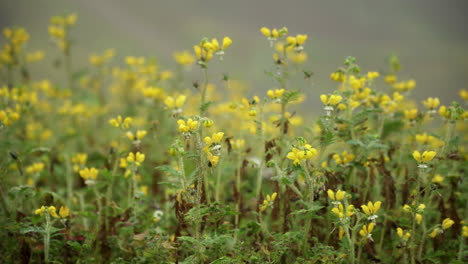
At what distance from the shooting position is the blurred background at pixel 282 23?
8375mm

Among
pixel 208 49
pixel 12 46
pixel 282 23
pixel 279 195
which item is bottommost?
pixel 279 195

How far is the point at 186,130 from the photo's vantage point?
216 centimetres

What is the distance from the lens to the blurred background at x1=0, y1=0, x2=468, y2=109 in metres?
8.38

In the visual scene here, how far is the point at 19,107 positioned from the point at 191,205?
1.96 meters

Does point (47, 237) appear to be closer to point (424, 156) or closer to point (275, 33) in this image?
point (275, 33)

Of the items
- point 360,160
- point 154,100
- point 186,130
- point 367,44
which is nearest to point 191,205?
point 186,130

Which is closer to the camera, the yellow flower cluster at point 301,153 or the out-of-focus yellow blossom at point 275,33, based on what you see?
the yellow flower cluster at point 301,153

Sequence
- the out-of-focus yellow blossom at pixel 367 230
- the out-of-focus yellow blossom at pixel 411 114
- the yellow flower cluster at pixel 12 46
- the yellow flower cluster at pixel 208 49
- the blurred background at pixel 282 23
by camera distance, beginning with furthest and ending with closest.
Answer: the blurred background at pixel 282 23 < the yellow flower cluster at pixel 12 46 < the out-of-focus yellow blossom at pixel 411 114 < the yellow flower cluster at pixel 208 49 < the out-of-focus yellow blossom at pixel 367 230

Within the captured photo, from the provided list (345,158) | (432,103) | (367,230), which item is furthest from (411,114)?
(367,230)

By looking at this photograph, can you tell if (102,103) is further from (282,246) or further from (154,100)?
(282,246)

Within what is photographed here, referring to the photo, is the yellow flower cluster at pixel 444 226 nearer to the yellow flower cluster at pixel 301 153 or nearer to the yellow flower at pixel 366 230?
the yellow flower at pixel 366 230

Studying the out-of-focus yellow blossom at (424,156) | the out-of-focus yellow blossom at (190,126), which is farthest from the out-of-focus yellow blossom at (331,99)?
the out-of-focus yellow blossom at (190,126)

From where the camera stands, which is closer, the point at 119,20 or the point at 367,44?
the point at 367,44

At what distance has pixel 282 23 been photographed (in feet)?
27.1
